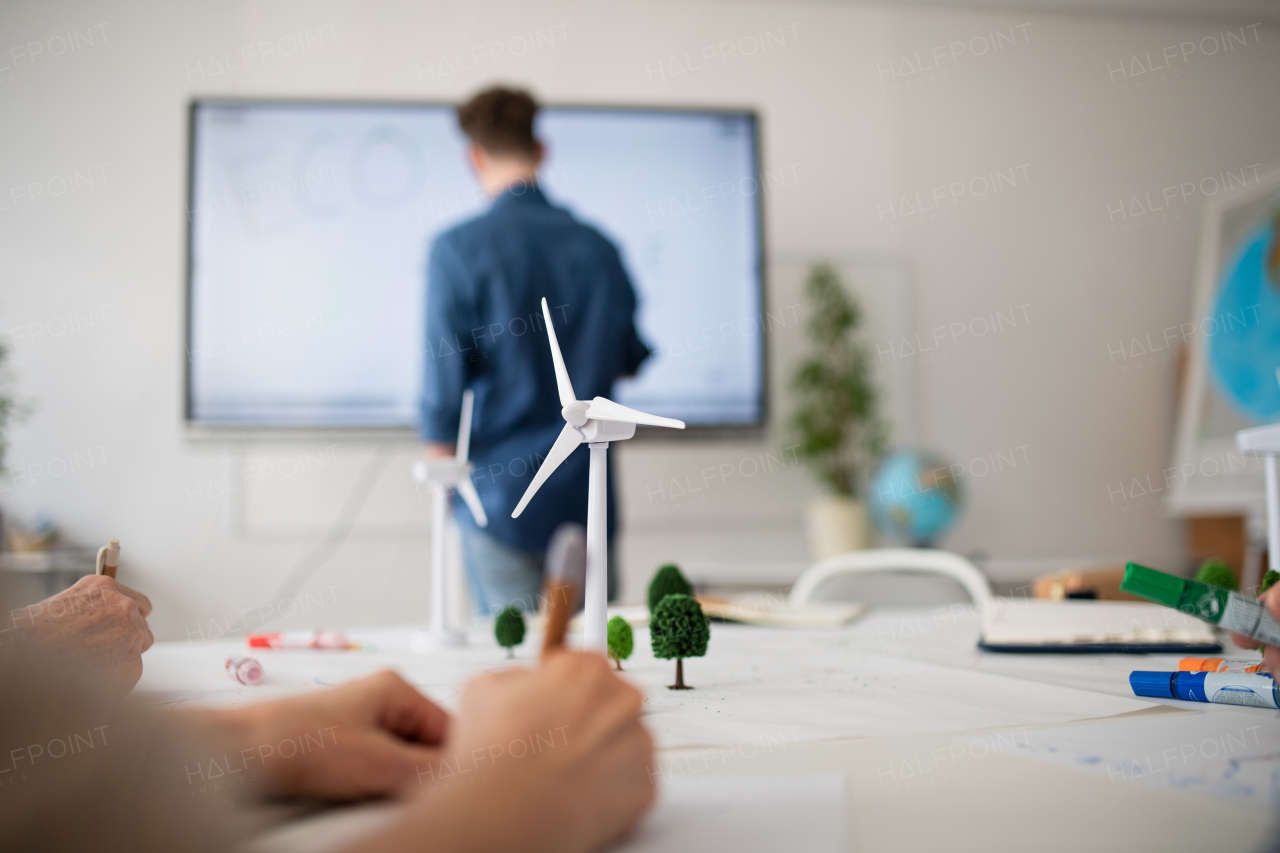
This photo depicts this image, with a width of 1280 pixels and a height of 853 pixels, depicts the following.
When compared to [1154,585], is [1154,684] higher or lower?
lower

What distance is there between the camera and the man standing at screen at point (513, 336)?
1978mm

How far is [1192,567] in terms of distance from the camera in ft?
10.2

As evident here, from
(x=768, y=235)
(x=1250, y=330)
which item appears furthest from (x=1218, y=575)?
(x=768, y=235)

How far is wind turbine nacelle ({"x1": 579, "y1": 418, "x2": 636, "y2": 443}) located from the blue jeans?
1.23 metres

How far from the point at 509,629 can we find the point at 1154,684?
2.32 ft

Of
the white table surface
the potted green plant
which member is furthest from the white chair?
the potted green plant

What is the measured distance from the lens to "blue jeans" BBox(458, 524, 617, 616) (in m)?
1.97

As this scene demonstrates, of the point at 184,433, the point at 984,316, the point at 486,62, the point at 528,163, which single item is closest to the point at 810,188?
the point at 984,316

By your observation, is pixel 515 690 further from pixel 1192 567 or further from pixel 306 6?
pixel 306 6

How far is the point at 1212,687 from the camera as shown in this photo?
717mm

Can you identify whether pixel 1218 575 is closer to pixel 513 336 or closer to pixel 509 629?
pixel 509 629

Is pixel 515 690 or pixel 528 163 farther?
pixel 528 163

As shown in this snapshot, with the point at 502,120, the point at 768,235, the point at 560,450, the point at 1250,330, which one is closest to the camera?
the point at 560,450

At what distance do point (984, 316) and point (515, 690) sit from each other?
12.5 feet
